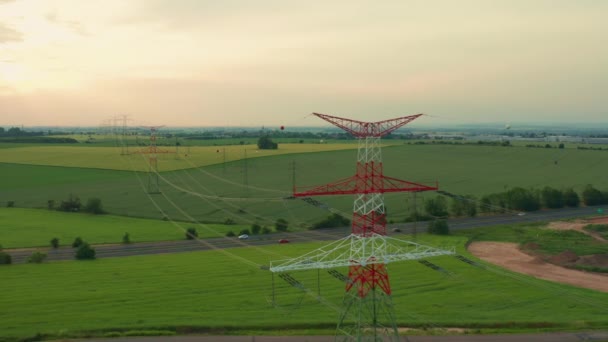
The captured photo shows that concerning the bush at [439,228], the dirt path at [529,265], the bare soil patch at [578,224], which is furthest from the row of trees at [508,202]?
the dirt path at [529,265]

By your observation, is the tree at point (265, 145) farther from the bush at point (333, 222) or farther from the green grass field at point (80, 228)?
the bush at point (333, 222)

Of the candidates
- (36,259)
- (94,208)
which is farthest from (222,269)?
(94,208)

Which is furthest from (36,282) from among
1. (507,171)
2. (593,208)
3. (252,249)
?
(507,171)

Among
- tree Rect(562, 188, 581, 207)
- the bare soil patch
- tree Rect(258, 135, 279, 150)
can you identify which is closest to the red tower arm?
the bare soil patch

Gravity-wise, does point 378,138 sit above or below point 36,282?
above

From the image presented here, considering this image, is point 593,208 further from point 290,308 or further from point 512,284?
point 290,308
